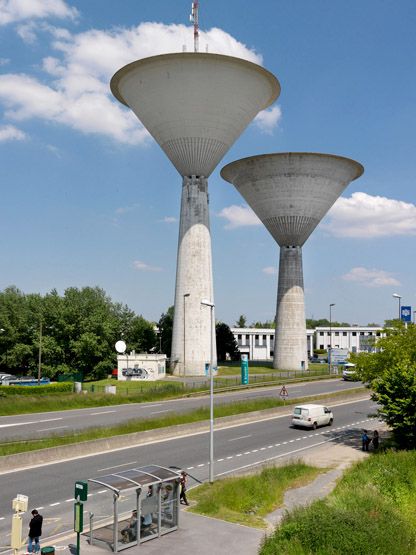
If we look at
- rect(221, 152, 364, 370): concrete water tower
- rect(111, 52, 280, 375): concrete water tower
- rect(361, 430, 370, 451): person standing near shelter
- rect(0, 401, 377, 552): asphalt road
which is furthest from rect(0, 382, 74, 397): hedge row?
rect(221, 152, 364, 370): concrete water tower

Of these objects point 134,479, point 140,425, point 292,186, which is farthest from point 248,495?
point 292,186

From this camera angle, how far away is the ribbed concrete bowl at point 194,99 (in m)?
59.8

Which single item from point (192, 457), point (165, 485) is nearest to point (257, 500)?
point (165, 485)

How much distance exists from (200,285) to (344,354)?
2754cm

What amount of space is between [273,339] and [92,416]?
110 meters

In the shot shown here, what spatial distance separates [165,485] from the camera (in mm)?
18312

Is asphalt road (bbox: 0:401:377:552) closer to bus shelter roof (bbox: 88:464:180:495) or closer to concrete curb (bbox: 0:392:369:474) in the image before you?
bus shelter roof (bbox: 88:464:180:495)

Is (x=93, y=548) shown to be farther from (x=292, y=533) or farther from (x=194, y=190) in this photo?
(x=194, y=190)

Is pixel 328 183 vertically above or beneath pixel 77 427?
above

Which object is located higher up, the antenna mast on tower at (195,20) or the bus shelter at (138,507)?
the antenna mast on tower at (195,20)

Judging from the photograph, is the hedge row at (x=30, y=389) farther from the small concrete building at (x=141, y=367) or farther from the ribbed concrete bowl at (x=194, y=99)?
the ribbed concrete bowl at (x=194, y=99)

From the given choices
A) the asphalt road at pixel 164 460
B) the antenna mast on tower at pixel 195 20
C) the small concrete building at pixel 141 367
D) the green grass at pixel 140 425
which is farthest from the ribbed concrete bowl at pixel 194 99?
the asphalt road at pixel 164 460

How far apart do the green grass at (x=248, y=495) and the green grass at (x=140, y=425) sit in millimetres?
9384

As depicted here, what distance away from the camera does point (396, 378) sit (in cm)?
3027
